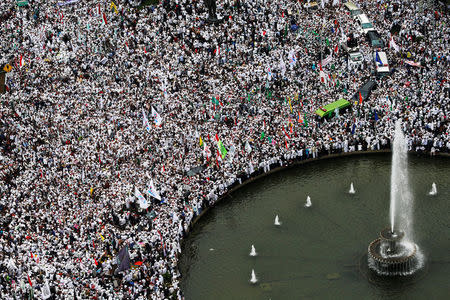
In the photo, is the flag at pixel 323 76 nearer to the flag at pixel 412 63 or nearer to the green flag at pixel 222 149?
the flag at pixel 412 63

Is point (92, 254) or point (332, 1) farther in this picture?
point (332, 1)

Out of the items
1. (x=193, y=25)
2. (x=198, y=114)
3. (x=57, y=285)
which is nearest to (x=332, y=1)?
(x=193, y=25)

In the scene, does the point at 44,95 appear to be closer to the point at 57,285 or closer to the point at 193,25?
the point at 193,25

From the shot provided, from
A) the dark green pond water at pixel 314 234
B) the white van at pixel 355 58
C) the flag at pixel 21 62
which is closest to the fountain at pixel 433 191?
the dark green pond water at pixel 314 234

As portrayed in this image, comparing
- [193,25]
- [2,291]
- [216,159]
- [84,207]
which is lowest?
[2,291]

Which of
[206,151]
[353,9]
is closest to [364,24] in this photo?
[353,9]

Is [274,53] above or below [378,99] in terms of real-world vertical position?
above

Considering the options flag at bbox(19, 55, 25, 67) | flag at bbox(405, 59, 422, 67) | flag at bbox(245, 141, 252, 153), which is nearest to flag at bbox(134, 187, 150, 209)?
flag at bbox(245, 141, 252, 153)
